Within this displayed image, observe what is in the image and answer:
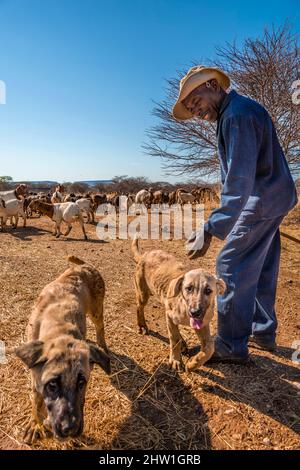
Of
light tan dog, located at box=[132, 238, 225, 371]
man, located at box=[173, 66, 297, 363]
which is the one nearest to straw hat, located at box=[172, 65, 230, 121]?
man, located at box=[173, 66, 297, 363]

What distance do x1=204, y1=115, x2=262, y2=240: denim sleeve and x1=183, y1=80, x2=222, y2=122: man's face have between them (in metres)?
0.34

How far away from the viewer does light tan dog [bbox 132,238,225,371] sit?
288 cm

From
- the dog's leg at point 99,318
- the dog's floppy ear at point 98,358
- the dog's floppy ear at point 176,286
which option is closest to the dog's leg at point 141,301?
the dog's leg at point 99,318

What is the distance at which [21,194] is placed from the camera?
17500 mm

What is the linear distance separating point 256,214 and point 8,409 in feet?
9.26

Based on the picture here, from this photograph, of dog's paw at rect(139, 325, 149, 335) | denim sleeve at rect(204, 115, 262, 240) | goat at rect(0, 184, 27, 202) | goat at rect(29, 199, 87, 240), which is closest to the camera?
denim sleeve at rect(204, 115, 262, 240)

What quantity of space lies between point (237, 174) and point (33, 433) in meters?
2.60

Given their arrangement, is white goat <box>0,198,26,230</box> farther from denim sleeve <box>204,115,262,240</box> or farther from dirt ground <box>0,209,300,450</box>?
denim sleeve <box>204,115,262,240</box>

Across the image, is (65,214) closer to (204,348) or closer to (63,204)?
(63,204)

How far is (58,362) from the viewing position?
6.59ft

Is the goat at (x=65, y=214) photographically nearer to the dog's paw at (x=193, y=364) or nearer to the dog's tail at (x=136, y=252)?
the dog's tail at (x=136, y=252)

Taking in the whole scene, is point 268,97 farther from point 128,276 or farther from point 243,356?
point 243,356

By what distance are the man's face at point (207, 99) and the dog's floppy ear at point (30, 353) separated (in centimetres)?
253

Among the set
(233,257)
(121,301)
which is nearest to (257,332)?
(233,257)
